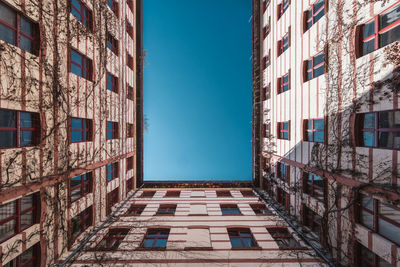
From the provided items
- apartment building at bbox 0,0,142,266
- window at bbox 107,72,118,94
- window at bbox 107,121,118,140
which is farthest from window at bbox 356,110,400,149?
window at bbox 107,72,118,94

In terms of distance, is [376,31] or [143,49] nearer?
[376,31]

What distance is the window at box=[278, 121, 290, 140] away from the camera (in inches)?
575

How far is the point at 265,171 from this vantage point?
18.4m

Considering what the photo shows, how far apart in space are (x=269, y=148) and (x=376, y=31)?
38.3 ft

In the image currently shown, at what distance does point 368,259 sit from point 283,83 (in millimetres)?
12526

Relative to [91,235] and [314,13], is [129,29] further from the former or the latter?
[91,235]

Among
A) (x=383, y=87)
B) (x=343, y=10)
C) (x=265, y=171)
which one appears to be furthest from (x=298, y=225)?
(x=343, y=10)

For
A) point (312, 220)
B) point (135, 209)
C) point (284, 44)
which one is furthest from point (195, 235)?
point (284, 44)

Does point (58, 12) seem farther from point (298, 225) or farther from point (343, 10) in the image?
point (298, 225)

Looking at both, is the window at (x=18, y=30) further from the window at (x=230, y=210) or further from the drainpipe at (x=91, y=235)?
the window at (x=230, y=210)

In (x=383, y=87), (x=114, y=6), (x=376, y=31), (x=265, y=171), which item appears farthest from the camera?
(x=265, y=171)

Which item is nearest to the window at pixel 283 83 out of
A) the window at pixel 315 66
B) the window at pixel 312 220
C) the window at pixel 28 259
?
the window at pixel 315 66

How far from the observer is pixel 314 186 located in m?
11.3

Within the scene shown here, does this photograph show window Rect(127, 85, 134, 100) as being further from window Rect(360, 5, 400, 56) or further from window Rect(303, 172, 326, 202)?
window Rect(360, 5, 400, 56)
